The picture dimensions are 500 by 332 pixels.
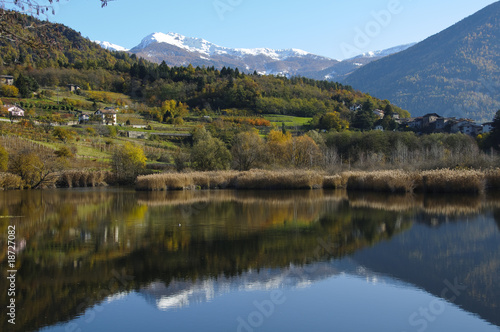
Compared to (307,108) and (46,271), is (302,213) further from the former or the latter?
(307,108)

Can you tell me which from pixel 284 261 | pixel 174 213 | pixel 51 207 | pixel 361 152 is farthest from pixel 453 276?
pixel 361 152

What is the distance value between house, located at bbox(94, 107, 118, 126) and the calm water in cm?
7458

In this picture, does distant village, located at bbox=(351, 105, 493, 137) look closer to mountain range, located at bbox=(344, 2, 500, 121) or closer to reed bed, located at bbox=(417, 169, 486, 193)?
mountain range, located at bbox=(344, 2, 500, 121)

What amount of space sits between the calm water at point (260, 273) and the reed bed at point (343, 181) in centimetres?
931

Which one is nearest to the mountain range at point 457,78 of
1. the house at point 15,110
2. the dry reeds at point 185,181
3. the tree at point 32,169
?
the dry reeds at point 185,181

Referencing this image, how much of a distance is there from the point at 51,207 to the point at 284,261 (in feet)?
63.2

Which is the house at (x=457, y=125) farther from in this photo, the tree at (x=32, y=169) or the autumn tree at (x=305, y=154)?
the tree at (x=32, y=169)

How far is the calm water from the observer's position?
28.4 feet

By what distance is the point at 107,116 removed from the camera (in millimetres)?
95312

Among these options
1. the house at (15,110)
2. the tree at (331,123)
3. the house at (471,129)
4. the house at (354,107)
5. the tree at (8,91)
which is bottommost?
the house at (471,129)

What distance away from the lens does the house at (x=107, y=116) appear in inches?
3648

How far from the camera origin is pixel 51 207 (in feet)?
87.7

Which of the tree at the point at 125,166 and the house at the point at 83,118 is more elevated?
the house at the point at 83,118

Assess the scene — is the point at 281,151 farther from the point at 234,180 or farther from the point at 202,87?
the point at 202,87
